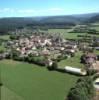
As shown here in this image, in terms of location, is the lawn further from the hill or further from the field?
the hill

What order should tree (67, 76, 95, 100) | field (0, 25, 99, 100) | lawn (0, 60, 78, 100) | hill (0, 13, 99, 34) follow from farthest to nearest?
hill (0, 13, 99, 34)
lawn (0, 60, 78, 100)
field (0, 25, 99, 100)
tree (67, 76, 95, 100)

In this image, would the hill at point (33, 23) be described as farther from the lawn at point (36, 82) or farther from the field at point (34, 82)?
the lawn at point (36, 82)

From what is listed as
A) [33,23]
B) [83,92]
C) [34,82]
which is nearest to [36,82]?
[34,82]

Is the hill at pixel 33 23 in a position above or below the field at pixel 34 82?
above

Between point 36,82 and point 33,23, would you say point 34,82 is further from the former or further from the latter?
point 33,23

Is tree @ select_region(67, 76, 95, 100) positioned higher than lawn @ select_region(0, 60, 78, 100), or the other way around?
tree @ select_region(67, 76, 95, 100)

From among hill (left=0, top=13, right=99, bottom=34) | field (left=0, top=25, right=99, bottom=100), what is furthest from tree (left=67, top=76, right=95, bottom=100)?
hill (left=0, top=13, right=99, bottom=34)

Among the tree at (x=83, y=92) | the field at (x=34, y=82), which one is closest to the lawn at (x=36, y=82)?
the field at (x=34, y=82)

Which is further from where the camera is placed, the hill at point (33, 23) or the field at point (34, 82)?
the hill at point (33, 23)

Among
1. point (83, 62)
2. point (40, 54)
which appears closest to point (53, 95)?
point (83, 62)
